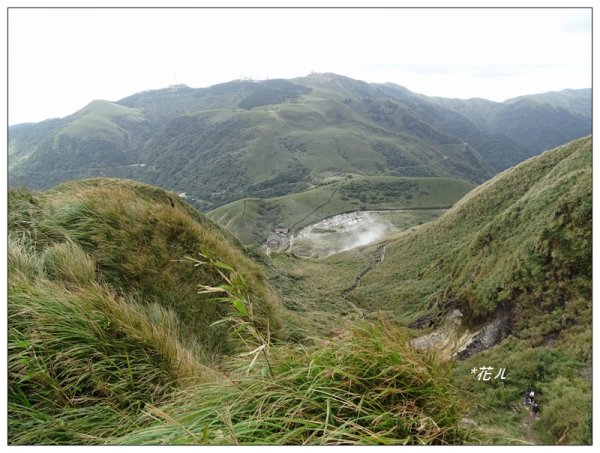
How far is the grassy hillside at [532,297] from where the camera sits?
34.4 ft

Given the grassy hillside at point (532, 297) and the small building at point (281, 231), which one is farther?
the small building at point (281, 231)

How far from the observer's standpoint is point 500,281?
73.0ft

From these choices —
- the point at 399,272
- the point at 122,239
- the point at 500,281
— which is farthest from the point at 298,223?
the point at 122,239

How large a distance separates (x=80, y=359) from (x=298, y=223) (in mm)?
174792

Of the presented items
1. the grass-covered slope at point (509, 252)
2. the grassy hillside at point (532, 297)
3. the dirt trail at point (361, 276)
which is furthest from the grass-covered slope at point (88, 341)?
the dirt trail at point (361, 276)

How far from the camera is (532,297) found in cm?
1861

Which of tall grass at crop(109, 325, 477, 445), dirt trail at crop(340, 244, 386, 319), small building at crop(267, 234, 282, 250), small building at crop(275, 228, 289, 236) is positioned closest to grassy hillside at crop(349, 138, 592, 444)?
tall grass at crop(109, 325, 477, 445)

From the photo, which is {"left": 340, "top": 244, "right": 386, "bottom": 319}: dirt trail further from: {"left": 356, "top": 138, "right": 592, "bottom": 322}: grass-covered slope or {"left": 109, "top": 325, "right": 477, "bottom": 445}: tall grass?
{"left": 109, "top": 325, "right": 477, "bottom": 445}: tall grass

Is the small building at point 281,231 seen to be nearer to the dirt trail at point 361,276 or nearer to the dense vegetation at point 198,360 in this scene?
the dirt trail at point 361,276

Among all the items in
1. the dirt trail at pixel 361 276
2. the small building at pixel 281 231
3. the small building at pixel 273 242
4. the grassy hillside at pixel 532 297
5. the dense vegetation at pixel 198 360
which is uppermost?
the dense vegetation at pixel 198 360

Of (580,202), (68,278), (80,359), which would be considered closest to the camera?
(80,359)

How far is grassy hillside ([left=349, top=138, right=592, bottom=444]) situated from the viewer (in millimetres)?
10500

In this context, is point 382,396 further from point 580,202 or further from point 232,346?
point 580,202

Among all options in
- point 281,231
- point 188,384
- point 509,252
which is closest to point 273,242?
point 281,231
